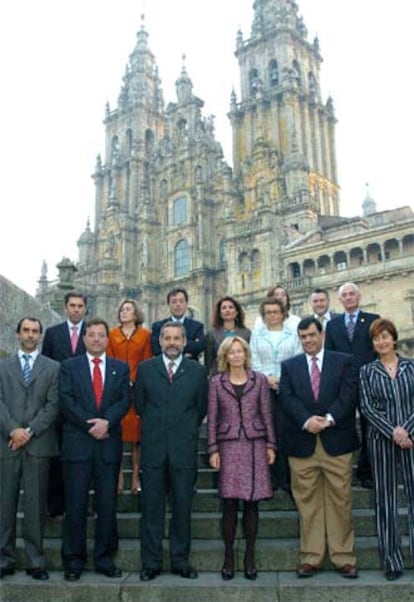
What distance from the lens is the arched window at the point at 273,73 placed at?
4700 cm

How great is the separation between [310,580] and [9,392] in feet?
10.8

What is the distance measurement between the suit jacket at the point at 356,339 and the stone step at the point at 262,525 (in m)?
1.81

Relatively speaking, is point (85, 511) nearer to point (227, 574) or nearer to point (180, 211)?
point (227, 574)

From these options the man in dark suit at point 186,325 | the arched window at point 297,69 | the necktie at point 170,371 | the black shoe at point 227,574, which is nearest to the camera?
the black shoe at point 227,574

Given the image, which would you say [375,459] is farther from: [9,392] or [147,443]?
Answer: [9,392]

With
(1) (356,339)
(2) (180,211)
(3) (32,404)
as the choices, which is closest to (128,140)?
(2) (180,211)

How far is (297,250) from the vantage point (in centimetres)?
3444

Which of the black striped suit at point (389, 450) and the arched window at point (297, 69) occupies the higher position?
the arched window at point (297, 69)

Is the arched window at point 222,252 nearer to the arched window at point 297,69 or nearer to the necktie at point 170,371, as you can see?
the arched window at point 297,69

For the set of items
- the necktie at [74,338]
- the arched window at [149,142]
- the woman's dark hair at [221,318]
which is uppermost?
the arched window at [149,142]

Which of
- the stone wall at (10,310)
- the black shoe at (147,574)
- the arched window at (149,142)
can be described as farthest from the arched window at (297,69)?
the black shoe at (147,574)

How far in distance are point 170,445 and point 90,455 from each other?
2.52 ft

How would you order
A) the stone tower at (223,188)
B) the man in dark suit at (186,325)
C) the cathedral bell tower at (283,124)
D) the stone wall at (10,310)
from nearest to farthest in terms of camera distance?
the man in dark suit at (186,325), the stone wall at (10,310), the stone tower at (223,188), the cathedral bell tower at (283,124)

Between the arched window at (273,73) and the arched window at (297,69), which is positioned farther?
the arched window at (273,73)
